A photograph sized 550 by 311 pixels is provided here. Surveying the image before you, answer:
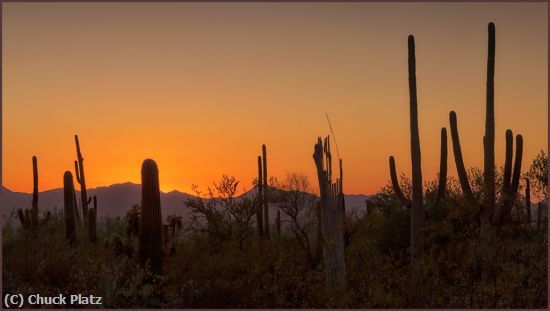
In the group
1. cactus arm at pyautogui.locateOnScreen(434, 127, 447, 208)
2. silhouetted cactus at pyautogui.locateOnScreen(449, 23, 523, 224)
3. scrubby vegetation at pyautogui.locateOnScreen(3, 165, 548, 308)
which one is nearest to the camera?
scrubby vegetation at pyautogui.locateOnScreen(3, 165, 548, 308)

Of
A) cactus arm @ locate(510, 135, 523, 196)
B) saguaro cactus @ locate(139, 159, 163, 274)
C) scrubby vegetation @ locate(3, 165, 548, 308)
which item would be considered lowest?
scrubby vegetation @ locate(3, 165, 548, 308)

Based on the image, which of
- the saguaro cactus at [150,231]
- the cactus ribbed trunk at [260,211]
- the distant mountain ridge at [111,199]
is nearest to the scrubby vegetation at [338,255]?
the saguaro cactus at [150,231]

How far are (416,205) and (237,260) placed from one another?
18.7 ft

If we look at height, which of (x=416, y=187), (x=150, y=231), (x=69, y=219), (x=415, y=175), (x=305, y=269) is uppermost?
(x=415, y=175)

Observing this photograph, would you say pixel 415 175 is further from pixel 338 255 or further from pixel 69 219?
pixel 69 219

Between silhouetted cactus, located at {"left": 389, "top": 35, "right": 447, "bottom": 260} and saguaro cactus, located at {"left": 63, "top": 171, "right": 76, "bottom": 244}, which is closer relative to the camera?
silhouetted cactus, located at {"left": 389, "top": 35, "right": 447, "bottom": 260}

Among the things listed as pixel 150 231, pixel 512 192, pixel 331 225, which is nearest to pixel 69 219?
pixel 150 231

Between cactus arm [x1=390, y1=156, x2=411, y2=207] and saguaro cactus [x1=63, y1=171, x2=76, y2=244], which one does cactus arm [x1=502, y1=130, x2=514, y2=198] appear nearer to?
cactus arm [x1=390, y1=156, x2=411, y2=207]

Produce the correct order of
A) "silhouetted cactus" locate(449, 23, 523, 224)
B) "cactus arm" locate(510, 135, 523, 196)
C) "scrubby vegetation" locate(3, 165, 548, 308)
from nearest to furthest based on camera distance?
"scrubby vegetation" locate(3, 165, 548, 308), "silhouetted cactus" locate(449, 23, 523, 224), "cactus arm" locate(510, 135, 523, 196)

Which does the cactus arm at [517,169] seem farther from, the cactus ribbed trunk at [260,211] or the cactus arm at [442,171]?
the cactus ribbed trunk at [260,211]

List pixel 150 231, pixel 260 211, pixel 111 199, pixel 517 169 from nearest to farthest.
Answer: pixel 150 231 → pixel 517 169 → pixel 260 211 → pixel 111 199

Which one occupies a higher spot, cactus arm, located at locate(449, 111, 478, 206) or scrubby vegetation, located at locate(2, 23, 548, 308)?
cactus arm, located at locate(449, 111, 478, 206)

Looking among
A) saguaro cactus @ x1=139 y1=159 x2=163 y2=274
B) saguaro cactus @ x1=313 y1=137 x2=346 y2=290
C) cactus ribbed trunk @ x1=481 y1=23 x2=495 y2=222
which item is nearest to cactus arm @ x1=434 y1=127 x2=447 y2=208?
cactus ribbed trunk @ x1=481 y1=23 x2=495 y2=222

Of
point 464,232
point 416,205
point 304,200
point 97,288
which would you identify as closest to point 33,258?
point 97,288
